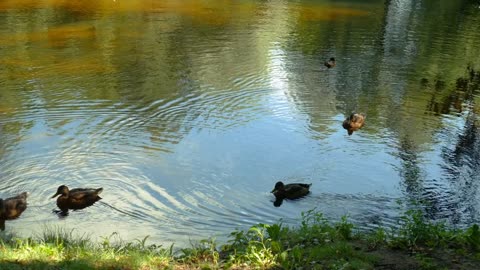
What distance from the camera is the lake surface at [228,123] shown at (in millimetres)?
10141

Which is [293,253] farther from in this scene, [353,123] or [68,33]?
[68,33]

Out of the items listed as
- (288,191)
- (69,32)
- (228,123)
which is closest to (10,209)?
(288,191)

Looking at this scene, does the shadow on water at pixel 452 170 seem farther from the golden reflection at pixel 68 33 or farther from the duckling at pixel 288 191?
the golden reflection at pixel 68 33

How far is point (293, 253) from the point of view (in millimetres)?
6668

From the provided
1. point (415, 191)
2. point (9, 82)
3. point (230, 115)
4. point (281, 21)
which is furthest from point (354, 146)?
point (281, 21)

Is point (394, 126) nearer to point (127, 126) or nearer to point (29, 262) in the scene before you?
point (127, 126)

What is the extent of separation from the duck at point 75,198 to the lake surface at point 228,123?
0.18m

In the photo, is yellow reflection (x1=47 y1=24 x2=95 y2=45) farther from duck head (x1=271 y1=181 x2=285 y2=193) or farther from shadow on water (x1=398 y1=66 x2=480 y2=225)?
duck head (x1=271 y1=181 x2=285 y2=193)

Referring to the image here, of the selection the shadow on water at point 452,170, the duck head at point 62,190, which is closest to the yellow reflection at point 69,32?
the duck head at point 62,190

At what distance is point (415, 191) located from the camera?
10750 mm

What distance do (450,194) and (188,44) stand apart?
51.5 ft

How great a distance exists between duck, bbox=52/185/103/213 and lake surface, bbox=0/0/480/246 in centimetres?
18

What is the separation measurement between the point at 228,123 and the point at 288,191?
464cm

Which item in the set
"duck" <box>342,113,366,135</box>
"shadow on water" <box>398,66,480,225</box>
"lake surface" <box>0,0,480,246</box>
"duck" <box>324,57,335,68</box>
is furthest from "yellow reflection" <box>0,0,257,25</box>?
"duck" <box>342,113,366,135</box>
